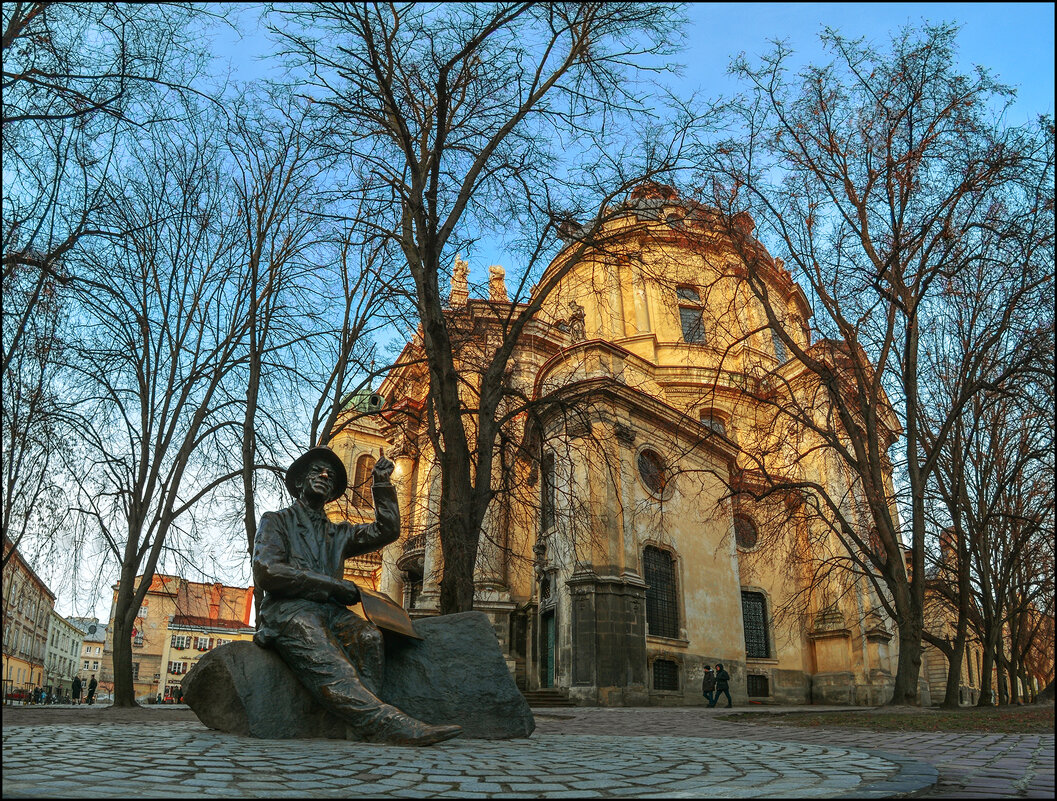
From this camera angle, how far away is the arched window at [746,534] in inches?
1096

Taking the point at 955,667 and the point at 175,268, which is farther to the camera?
the point at 955,667

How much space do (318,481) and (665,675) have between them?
18527 millimetres

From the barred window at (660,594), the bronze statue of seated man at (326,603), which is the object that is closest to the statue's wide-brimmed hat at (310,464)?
the bronze statue of seated man at (326,603)

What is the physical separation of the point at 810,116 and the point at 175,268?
1255cm

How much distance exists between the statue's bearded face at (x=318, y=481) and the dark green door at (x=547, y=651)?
1669 cm

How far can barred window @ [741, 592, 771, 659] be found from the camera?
26.5 m

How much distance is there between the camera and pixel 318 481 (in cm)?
639

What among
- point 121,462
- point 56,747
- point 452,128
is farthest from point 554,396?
point 121,462

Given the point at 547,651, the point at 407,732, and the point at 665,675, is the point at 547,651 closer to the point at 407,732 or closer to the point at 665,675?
the point at 665,675

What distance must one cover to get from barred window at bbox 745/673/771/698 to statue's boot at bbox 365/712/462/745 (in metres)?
23.1

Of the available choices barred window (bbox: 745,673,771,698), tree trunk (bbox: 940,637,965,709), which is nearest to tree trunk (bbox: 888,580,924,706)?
tree trunk (bbox: 940,637,965,709)

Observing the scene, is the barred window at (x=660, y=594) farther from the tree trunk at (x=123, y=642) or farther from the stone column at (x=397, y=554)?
the tree trunk at (x=123, y=642)

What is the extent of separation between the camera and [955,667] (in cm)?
1550

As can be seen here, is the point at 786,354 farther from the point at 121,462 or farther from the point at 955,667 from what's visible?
the point at 121,462
